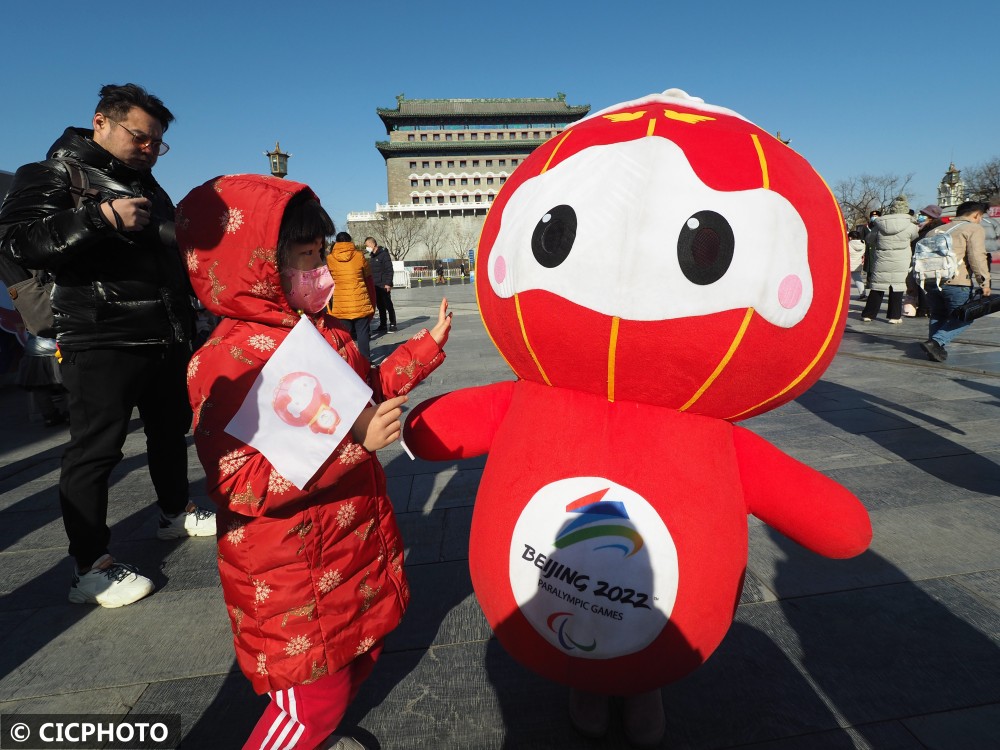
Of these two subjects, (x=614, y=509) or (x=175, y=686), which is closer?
(x=614, y=509)

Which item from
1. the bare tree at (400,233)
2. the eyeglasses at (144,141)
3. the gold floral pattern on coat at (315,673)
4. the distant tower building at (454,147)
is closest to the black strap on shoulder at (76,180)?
the eyeglasses at (144,141)

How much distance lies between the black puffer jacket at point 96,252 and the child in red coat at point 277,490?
820 mm

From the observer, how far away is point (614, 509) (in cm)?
132

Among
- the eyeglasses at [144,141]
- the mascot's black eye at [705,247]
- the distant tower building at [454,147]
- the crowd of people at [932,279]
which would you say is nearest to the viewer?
the mascot's black eye at [705,247]

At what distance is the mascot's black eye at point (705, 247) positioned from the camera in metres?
1.25

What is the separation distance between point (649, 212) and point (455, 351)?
6796 millimetres

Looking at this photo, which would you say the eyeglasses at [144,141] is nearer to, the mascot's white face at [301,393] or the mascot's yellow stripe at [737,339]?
the mascot's white face at [301,393]

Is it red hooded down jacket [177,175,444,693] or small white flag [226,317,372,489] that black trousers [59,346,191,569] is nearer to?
red hooded down jacket [177,175,444,693]

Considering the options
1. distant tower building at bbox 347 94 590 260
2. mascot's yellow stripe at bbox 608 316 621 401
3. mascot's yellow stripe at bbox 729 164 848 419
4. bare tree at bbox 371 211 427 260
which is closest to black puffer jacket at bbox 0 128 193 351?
mascot's yellow stripe at bbox 608 316 621 401

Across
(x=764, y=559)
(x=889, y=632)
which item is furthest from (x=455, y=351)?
(x=889, y=632)

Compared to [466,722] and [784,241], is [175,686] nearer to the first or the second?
[466,722]

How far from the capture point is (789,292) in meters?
1.28

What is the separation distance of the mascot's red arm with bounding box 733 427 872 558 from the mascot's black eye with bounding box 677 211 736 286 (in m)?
0.47

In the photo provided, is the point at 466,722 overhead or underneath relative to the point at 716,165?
underneath
